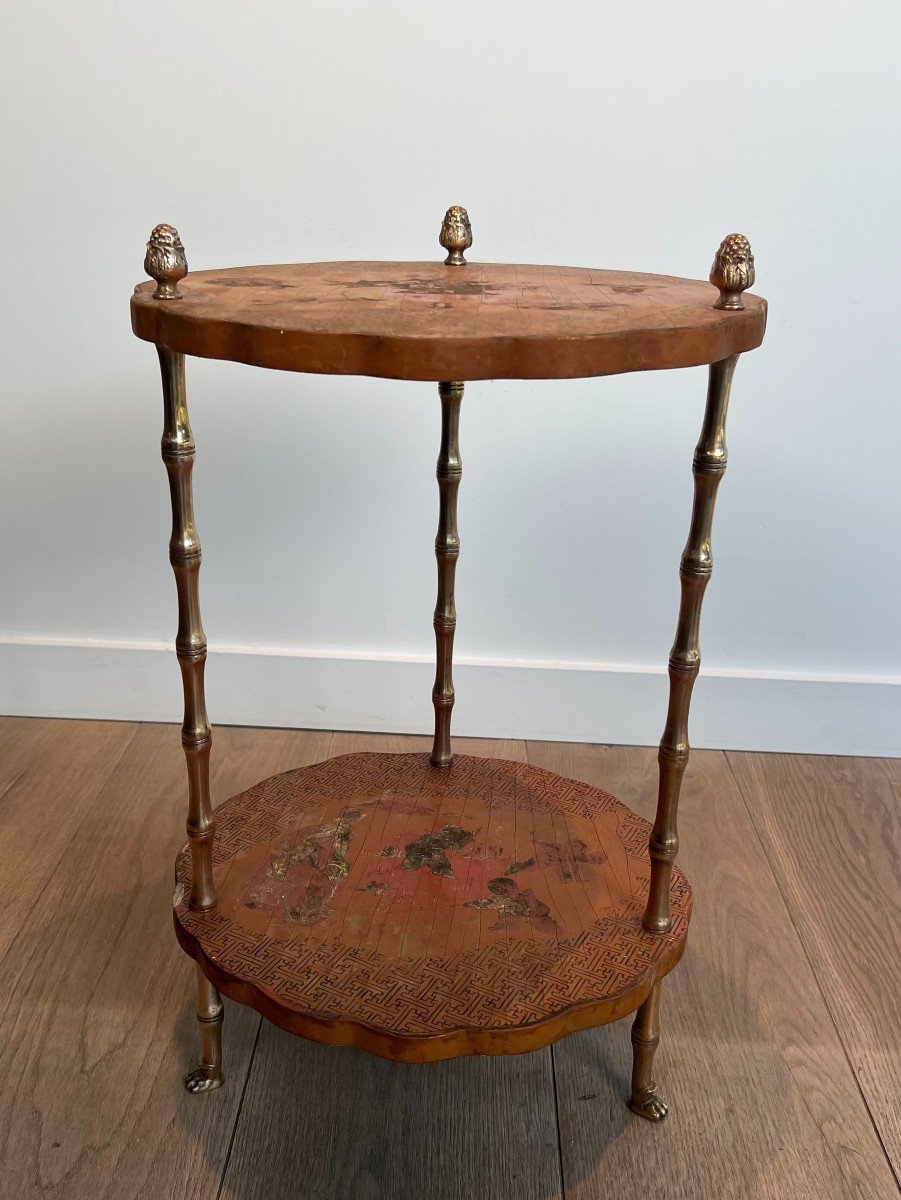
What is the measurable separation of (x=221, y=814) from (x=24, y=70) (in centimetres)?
127

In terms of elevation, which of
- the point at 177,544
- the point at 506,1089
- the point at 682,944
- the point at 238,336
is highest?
the point at 238,336

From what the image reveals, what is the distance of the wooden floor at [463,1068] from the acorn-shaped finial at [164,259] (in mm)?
944

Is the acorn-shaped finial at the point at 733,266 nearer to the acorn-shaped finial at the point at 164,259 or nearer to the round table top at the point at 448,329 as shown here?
the round table top at the point at 448,329

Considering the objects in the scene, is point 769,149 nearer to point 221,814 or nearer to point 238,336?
point 238,336

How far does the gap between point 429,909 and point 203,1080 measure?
1.16 ft

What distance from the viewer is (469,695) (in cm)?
220

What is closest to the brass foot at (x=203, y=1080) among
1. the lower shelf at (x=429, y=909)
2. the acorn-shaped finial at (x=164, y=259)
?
the lower shelf at (x=429, y=909)

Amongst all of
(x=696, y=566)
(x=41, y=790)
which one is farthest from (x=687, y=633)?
(x=41, y=790)

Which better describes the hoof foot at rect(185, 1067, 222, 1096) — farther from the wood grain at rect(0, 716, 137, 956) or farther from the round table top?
the round table top

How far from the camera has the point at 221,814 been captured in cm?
155

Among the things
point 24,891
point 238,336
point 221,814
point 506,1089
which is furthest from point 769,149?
point 24,891

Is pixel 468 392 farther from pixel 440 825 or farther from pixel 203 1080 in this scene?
pixel 203 1080

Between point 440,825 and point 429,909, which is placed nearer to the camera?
point 429,909

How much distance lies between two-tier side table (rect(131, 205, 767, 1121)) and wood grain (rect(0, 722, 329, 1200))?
8 centimetres
